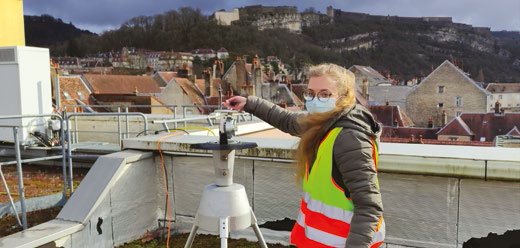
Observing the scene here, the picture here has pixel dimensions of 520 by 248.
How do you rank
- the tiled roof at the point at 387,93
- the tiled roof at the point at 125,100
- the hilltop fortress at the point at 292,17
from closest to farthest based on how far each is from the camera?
the tiled roof at the point at 125,100 < the tiled roof at the point at 387,93 < the hilltop fortress at the point at 292,17

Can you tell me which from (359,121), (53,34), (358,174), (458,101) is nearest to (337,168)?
(358,174)

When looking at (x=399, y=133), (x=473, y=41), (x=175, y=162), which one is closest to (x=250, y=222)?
(x=175, y=162)

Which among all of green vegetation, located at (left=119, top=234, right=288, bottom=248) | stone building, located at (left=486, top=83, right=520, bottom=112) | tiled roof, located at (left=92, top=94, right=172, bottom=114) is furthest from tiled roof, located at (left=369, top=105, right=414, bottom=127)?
green vegetation, located at (left=119, top=234, right=288, bottom=248)

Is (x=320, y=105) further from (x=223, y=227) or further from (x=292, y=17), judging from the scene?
(x=292, y=17)

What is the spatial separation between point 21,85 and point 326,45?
5261 inches

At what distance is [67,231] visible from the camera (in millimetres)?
3877

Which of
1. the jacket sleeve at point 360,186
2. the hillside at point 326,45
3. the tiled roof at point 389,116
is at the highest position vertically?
the hillside at point 326,45

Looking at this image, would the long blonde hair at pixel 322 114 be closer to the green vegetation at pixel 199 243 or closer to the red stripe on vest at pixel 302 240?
the red stripe on vest at pixel 302 240

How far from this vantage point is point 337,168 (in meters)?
2.34

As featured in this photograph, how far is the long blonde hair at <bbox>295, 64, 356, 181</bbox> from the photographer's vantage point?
2396 millimetres

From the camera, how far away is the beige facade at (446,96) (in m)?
47.8

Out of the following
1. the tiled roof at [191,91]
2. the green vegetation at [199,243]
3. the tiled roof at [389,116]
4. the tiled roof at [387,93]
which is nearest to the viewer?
the green vegetation at [199,243]

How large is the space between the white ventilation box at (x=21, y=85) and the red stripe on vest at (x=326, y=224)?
26.5 ft

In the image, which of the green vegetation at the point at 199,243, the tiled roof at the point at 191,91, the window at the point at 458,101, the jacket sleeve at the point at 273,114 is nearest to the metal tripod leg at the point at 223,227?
the jacket sleeve at the point at 273,114
